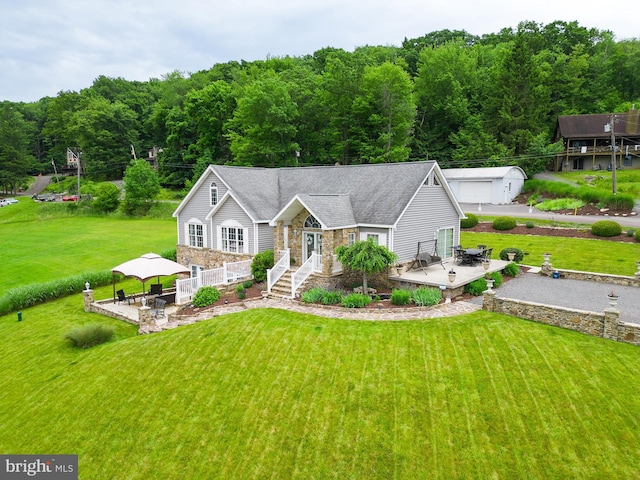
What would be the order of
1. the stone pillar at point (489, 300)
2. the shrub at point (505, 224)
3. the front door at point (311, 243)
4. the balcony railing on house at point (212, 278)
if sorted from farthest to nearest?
the shrub at point (505, 224) < the front door at point (311, 243) < the balcony railing on house at point (212, 278) < the stone pillar at point (489, 300)

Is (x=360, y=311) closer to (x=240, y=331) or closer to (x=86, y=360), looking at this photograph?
(x=240, y=331)

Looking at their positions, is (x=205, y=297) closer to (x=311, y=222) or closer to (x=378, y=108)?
(x=311, y=222)

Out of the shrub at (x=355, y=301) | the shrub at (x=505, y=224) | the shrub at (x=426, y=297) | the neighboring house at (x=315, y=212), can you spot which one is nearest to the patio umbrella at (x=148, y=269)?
the neighboring house at (x=315, y=212)

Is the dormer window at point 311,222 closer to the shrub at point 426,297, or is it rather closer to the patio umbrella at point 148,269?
the shrub at point 426,297

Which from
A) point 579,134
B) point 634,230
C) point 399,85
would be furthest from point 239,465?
point 579,134

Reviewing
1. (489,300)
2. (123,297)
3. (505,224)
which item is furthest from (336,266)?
(505,224)

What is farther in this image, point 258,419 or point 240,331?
point 240,331
